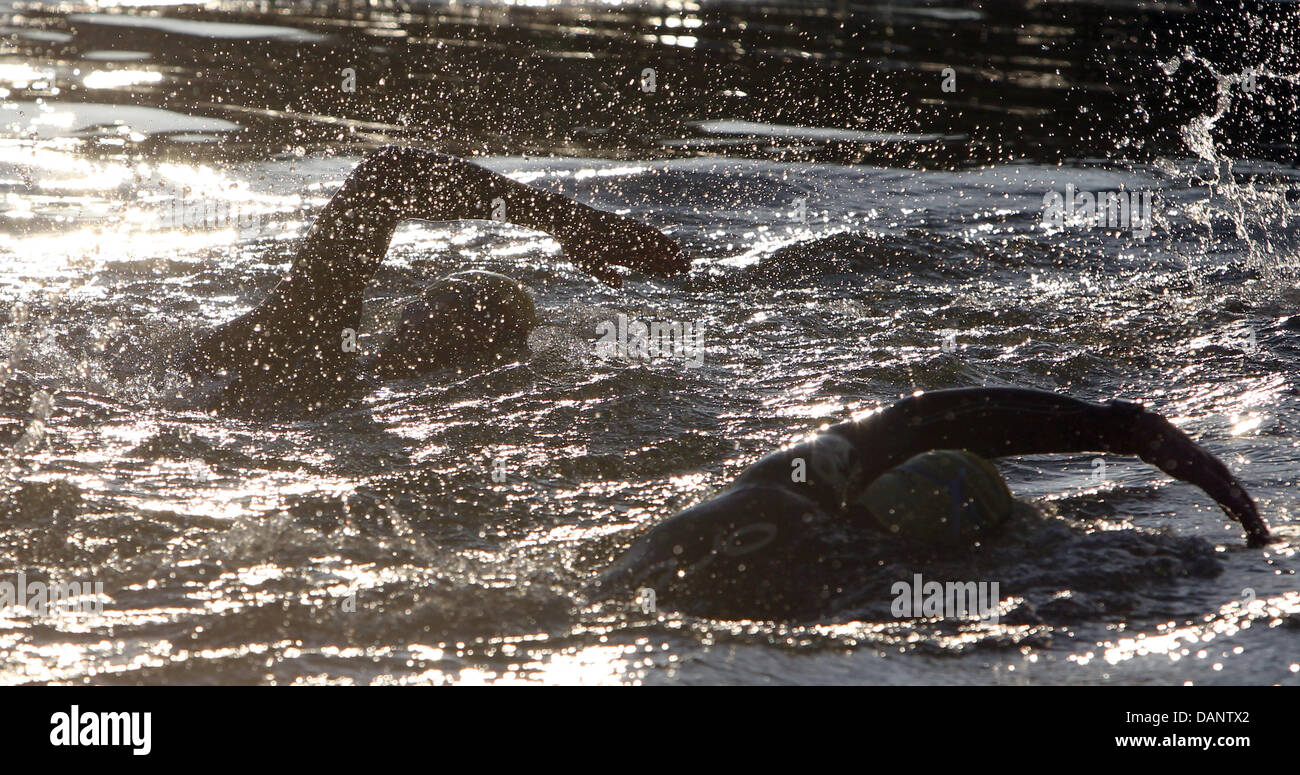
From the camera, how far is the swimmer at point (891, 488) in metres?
3.91

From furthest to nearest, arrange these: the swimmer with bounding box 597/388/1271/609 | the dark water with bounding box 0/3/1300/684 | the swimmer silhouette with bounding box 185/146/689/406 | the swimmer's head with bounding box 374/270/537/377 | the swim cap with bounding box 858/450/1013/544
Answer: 1. the swimmer's head with bounding box 374/270/537/377
2. the swimmer silhouette with bounding box 185/146/689/406
3. the swim cap with bounding box 858/450/1013/544
4. the swimmer with bounding box 597/388/1271/609
5. the dark water with bounding box 0/3/1300/684

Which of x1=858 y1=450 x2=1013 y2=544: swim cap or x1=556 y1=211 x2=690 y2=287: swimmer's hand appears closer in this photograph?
x1=858 y1=450 x2=1013 y2=544: swim cap

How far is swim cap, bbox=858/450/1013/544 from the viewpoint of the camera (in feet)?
13.4

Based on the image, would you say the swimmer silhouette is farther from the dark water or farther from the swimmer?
the swimmer

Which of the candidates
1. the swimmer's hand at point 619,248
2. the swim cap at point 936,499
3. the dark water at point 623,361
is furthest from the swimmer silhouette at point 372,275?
the swim cap at point 936,499

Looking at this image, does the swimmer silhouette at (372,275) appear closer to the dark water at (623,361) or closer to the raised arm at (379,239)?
the raised arm at (379,239)

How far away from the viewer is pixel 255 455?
505 centimetres

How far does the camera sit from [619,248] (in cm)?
476

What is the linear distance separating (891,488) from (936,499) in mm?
145

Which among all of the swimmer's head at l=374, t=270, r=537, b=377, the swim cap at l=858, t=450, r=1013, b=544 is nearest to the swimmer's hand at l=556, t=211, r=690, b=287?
the swim cap at l=858, t=450, r=1013, b=544

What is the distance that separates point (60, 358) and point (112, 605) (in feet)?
9.09

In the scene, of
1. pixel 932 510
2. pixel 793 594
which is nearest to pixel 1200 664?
pixel 932 510
